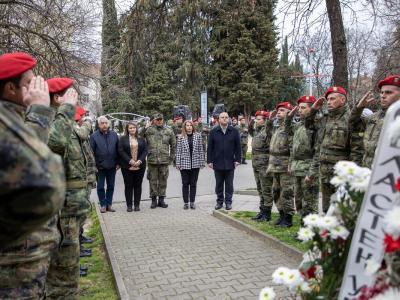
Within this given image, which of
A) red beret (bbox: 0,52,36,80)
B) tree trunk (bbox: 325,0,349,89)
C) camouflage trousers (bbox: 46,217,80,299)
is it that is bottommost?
camouflage trousers (bbox: 46,217,80,299)

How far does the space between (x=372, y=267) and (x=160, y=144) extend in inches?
315

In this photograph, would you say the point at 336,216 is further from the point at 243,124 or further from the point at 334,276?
the point at 243,124

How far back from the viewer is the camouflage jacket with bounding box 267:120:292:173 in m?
6.93

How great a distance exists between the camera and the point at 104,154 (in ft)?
29.2

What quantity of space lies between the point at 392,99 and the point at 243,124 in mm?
14290

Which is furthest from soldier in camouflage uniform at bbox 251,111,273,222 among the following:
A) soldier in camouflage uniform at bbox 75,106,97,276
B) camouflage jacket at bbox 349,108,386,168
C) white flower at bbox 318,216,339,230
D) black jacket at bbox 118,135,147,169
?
white flower at bbox 318,216,339,230

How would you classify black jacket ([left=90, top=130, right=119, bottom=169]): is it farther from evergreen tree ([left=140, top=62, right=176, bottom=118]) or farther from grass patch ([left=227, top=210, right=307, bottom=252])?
evergreen tree ([left=140, top=62, right=176, bottom=118])

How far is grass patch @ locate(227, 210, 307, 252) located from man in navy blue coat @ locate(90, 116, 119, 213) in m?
2.60

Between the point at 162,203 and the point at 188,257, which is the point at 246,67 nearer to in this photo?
the point at 162,203

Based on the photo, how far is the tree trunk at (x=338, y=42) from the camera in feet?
21.7

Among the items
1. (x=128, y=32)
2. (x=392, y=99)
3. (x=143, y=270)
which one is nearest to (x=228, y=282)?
(x=143, y=270)

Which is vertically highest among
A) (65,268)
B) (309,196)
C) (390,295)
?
(390,295)

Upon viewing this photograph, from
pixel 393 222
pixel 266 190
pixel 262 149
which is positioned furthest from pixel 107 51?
pixel 393 222

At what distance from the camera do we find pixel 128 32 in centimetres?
812
